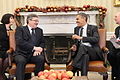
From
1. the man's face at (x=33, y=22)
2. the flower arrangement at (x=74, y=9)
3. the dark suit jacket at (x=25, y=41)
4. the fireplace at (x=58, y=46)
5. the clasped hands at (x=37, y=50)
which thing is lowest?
the fireplace at (x=58, y=46)

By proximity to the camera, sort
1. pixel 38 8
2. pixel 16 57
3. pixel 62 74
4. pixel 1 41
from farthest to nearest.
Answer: pixel 38 8, pixel 1 41, pixel 16 57, pixel 62 74

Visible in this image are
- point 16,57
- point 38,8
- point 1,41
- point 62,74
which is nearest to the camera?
point 62,74

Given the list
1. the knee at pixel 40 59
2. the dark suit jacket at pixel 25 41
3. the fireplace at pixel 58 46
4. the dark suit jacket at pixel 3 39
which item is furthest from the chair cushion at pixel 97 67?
the fireplace at pixel 58 46

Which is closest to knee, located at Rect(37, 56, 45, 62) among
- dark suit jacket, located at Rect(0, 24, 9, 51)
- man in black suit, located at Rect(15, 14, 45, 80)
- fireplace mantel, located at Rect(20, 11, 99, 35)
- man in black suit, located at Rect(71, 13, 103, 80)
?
man in black suit, located at Rect(15, 14, 45, 80)

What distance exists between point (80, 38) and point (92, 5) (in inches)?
93.0

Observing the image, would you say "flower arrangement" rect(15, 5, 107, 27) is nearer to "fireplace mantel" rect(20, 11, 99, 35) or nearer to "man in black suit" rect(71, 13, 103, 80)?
"fireplace mantel" rect(20, 11, 99, 35)

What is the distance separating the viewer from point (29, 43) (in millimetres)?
4414

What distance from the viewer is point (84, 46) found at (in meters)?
4.41

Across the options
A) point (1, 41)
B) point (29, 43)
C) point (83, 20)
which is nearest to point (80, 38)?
point (83, 20)

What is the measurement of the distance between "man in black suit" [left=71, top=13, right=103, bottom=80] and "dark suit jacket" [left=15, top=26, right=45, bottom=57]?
0.61m

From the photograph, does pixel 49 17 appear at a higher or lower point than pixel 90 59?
higher

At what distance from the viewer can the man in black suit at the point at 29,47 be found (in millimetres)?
4168

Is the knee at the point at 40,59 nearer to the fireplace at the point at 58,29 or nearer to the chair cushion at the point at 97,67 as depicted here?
the chair cushion at the point at 97,67

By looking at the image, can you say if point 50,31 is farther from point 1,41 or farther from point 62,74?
point 62,74
